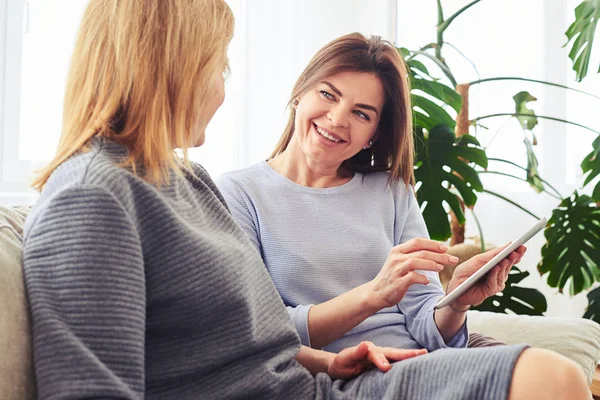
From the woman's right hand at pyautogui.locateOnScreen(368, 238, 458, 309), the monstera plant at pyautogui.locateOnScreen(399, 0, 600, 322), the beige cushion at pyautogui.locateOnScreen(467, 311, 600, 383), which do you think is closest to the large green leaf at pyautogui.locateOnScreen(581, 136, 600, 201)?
the monstera plant at pyautogui.locateOnScreen(399, 0, 600, 322)

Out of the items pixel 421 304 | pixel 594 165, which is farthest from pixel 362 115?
pixel 594 165

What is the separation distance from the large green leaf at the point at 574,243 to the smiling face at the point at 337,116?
97 centimetres

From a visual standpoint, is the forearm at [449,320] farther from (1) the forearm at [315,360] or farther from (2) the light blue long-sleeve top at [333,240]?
(1) the forearm at [315,360]

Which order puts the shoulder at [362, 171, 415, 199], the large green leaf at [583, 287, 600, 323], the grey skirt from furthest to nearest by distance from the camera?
the large green leaf at [583, 287, 600, 323], the shoulder at [362, 171, 415, 199], the grey skirt

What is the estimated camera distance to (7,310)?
878 mm

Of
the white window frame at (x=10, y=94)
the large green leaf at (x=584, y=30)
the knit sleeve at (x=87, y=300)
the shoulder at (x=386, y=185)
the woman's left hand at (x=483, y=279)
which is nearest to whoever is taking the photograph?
the knit sleeve at (x=87, y=300)

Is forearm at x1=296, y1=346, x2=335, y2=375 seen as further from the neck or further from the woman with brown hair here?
the neck

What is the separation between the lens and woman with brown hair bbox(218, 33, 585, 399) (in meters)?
1.45

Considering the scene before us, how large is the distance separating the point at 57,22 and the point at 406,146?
155cm

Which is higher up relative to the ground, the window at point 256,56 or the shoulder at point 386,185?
the window at point 256,56

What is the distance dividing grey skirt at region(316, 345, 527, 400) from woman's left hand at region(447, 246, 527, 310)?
412 mm

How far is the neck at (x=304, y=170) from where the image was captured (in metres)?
1.75

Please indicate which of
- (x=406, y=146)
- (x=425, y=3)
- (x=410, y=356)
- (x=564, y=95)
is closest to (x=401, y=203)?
(x=406, y=146)

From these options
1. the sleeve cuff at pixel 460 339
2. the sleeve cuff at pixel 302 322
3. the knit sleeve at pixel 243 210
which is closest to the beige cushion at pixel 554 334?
the sleeve cuff at pixel 460 339
